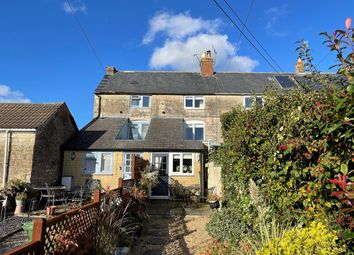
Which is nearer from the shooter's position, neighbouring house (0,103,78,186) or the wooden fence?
the wooden fence

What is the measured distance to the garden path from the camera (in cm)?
684

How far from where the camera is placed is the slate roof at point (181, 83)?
2323cm

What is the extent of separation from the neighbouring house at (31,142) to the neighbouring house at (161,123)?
139 cm

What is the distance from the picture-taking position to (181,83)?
24.4 meters

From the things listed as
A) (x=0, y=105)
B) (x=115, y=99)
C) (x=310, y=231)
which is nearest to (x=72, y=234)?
(x=310, y=231)

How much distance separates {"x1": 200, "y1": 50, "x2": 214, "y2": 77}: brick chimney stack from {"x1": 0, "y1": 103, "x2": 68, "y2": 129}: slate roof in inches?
521

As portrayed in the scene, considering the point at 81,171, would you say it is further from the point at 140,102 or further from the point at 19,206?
the point at 140,102

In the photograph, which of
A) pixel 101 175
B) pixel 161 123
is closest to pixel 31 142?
pixel 101 175

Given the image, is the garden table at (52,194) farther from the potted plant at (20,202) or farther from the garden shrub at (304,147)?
the garden shrub at (304,147)

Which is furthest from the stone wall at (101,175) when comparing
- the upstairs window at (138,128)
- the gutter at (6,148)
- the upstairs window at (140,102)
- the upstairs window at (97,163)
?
the upstairs window at (140,102)

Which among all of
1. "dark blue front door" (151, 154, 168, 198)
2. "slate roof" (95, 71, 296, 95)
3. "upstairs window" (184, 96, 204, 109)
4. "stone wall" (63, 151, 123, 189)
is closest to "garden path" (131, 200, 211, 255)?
"dark blue front door" (151, 154, 168, 198)

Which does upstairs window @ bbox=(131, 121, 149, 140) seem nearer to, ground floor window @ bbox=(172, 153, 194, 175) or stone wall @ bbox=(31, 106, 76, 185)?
stone wall @ bbox=(31, 106, 76, 185)

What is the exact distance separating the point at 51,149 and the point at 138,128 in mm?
7951

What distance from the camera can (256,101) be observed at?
6.38m
